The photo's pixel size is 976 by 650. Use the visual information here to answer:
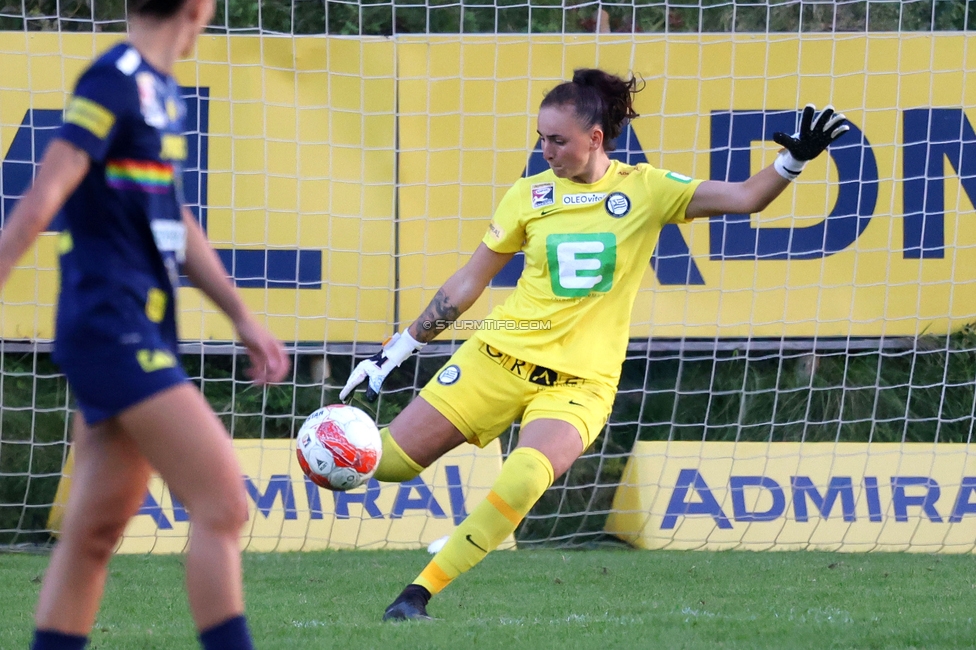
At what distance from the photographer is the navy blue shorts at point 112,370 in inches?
86.8

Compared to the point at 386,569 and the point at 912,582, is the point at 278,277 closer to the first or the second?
the point at 386,569

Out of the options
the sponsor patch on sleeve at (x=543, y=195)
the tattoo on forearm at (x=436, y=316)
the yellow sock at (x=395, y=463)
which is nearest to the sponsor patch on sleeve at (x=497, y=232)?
the sponsor patch on sleeve at (x=543, y=195)

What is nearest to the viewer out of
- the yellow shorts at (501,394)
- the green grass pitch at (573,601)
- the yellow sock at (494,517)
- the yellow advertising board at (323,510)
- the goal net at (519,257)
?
the green grass pitch at (573,601)

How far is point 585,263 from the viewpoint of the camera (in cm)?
426

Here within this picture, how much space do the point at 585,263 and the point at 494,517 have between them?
39.1 inches

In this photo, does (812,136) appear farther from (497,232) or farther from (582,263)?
(497,232)

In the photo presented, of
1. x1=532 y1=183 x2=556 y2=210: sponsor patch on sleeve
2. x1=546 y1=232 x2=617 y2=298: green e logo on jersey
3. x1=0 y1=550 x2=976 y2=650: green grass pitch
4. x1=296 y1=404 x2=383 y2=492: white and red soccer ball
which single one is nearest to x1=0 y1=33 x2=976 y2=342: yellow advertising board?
x1=0 y1=550 x2=976 y2=650: green grass pitch

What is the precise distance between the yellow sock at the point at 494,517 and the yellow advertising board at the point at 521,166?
9.32 feet

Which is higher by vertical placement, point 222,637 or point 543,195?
point 543,195

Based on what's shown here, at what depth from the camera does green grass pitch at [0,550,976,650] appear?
3.59 m

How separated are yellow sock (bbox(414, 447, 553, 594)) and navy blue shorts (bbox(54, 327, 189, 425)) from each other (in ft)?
6.04

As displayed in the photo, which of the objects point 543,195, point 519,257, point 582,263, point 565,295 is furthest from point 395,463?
point 519,257

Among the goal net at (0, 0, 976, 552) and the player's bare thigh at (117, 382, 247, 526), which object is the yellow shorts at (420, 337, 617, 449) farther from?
the goal net at (0, 0, 976, 552)

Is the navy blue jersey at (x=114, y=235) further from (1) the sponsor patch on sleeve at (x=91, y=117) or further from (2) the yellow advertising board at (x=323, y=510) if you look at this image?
(2) the yellow advertising board at (x=323, y=510)
